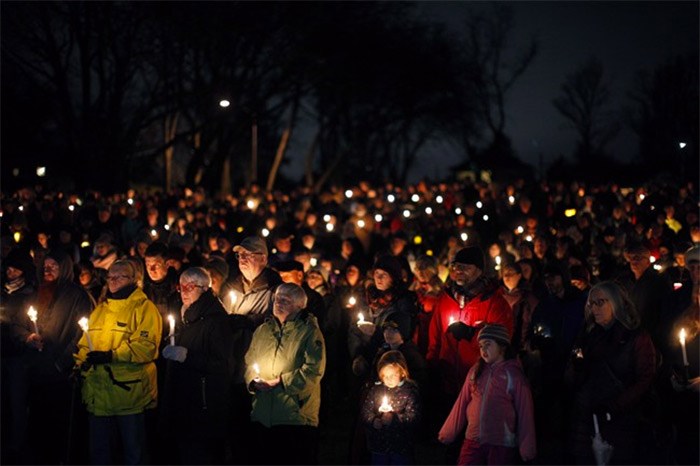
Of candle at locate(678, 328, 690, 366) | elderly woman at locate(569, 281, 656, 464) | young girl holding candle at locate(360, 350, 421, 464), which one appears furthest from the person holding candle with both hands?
candle at locate(678, 328, 690, 366)

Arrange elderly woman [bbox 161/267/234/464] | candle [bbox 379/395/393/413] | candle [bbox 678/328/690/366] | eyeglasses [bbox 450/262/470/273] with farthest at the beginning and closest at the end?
eyeglasses [bbox 450/262/470/273] < elderly woman [bbox 161/267/234/464] < candle [bbox 379/395/393/413] < candle [bbox 678/328/690/366]

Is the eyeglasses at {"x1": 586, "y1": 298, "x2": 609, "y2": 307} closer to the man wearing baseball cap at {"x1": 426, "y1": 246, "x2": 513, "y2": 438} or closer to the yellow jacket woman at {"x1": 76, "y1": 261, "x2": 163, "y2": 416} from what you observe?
the man wearing baseball cap at {"x1": 426, "y1": 246, "x2": 513, "y2": 438}

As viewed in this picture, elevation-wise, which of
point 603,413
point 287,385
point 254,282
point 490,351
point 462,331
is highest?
point 254,282

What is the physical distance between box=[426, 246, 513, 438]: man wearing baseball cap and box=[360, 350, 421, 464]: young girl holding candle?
0.65 meters

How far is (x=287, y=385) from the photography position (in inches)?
265

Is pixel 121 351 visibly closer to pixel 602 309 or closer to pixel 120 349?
pixel 120 349

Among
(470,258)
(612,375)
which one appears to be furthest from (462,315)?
(612,375)

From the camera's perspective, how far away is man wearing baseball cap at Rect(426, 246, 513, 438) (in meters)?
7.33

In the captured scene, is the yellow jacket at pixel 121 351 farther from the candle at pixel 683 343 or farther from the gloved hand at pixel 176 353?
the candle at pixel 683 343

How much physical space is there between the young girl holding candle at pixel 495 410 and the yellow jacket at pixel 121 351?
2358mm

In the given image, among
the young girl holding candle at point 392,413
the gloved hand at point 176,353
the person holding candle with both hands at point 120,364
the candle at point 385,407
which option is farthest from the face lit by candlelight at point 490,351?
the person holding candle with both hands at point 120,364

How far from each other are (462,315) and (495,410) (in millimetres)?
1295

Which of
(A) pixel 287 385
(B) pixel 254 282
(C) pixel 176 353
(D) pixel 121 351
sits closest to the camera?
(A) pixel 287 385

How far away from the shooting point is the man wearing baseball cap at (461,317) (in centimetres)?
733
